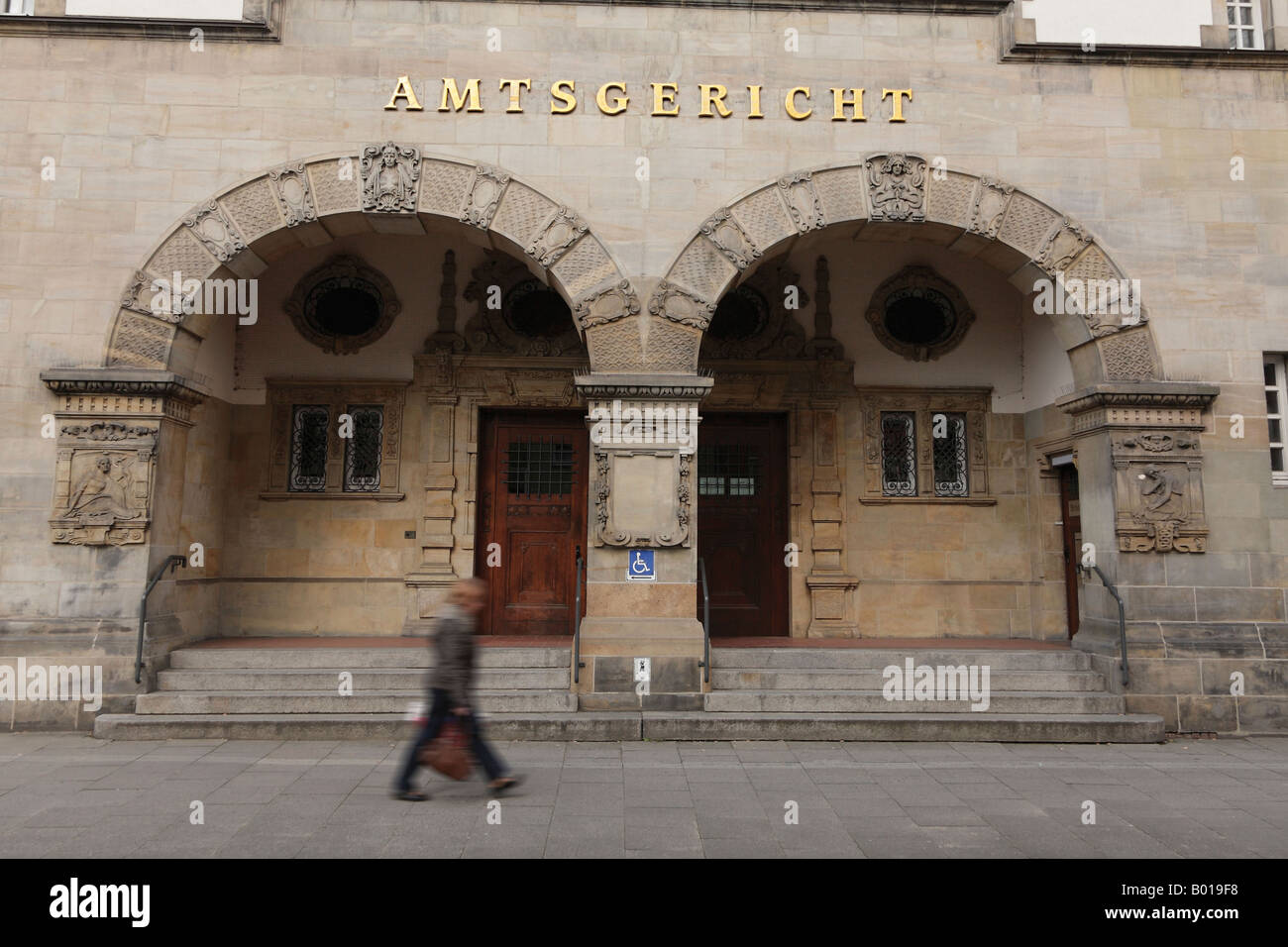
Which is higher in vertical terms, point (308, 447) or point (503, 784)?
point (308, 447)

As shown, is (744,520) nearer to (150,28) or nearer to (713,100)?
(713,100)

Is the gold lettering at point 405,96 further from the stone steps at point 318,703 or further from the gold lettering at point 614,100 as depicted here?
the stone steps at point 318,703

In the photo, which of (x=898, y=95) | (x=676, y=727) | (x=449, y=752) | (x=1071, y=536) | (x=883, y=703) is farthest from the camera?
(x=1071, y=536)

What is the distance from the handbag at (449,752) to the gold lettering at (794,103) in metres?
7.02

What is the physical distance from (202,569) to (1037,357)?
Answer: 10.6 m

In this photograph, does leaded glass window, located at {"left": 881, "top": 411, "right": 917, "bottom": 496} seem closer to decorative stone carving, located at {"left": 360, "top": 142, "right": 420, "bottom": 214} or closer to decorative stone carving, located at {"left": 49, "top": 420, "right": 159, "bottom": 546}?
decorative stone carving, located at {"left": 360, "top": 142, "right": 420, "bottom": 214}

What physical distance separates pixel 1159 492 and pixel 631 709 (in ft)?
19.0

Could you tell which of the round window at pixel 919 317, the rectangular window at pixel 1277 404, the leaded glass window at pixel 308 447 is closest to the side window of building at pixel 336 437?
the leaded glass window at pixel 308 447

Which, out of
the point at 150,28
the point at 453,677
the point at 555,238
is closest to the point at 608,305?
the point at 555,238

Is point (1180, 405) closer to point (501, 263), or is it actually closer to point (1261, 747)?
point (1261, 747)

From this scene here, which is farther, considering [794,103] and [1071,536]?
[1071,536]

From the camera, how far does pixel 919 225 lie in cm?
873

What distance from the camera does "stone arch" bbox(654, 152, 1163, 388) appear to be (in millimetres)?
8516

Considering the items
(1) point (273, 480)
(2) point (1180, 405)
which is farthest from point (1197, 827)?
(1) point (273, 480)
